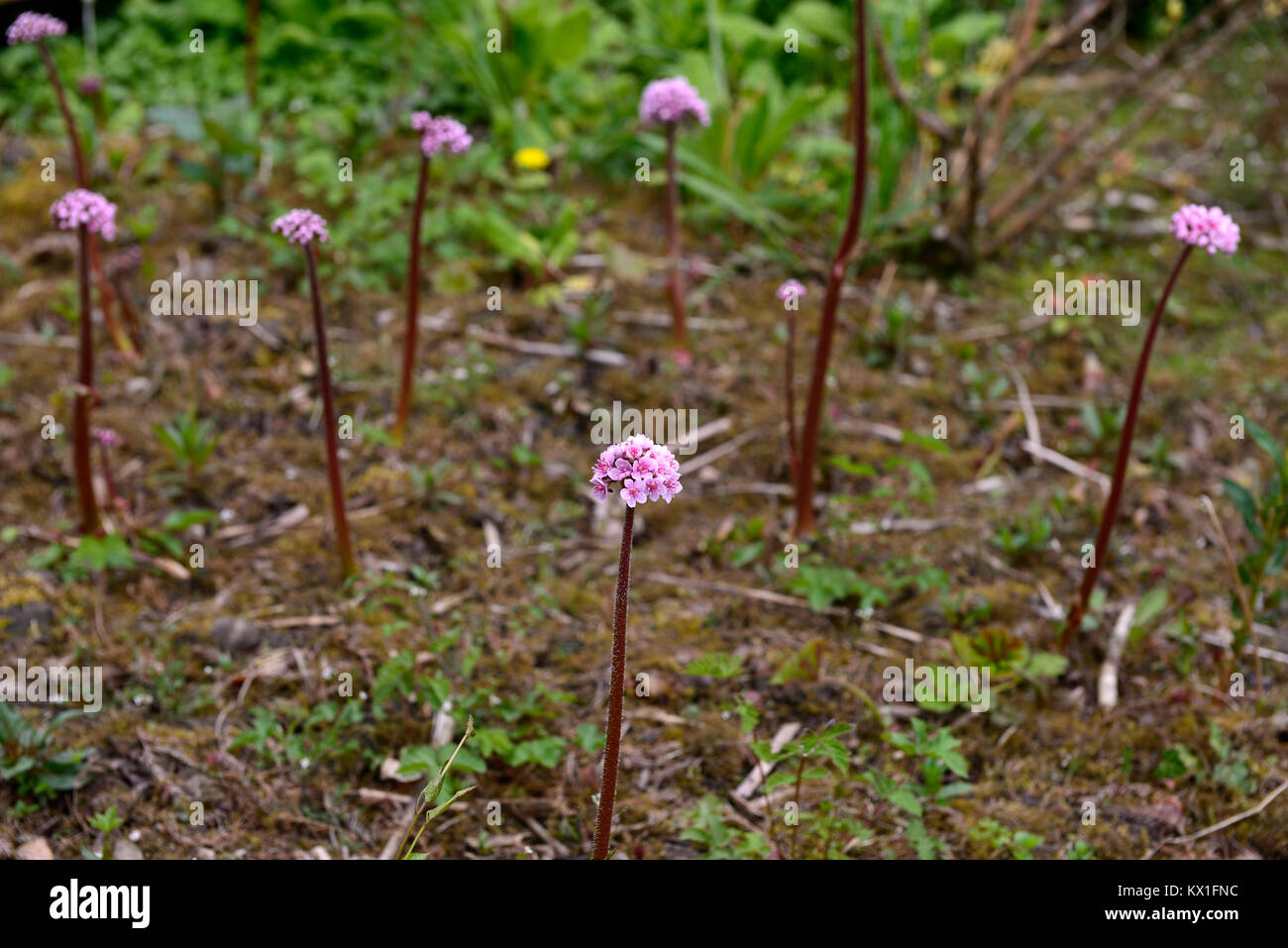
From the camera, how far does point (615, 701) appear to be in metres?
2.13

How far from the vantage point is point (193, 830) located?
2637mm

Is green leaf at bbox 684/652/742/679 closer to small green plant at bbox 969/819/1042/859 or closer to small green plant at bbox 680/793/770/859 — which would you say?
small green plant at bbox 680/793/770/859

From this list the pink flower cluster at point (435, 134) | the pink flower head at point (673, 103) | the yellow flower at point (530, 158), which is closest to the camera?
the pink flower cluster at point (435, 134)

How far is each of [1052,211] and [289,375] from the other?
141 inches

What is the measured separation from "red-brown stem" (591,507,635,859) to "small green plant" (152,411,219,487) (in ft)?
6.55

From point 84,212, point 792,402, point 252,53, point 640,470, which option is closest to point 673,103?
point 792,402

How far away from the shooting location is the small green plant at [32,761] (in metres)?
2.61

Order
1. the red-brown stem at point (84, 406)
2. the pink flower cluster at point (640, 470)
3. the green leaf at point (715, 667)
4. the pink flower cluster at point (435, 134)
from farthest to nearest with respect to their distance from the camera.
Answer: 1. the pink flower cluster at point (435, 134)
2. the red-brown stem at point (84, 406)
3. the green leaf at point (715, 667)
4. the pink flower cluster at point (640, 470)

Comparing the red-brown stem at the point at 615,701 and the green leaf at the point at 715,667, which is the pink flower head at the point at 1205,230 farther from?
the red-brown stem at the point at 615,701

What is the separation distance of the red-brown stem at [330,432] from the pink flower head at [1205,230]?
7.41ft

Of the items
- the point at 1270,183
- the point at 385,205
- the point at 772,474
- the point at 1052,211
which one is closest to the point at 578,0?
the point at 385,205

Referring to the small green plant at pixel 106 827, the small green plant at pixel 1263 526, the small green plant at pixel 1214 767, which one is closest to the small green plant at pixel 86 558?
the small green plant at pixel 106 827

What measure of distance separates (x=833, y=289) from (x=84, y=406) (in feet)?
7.35

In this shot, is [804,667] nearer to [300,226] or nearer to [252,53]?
[300,226]
